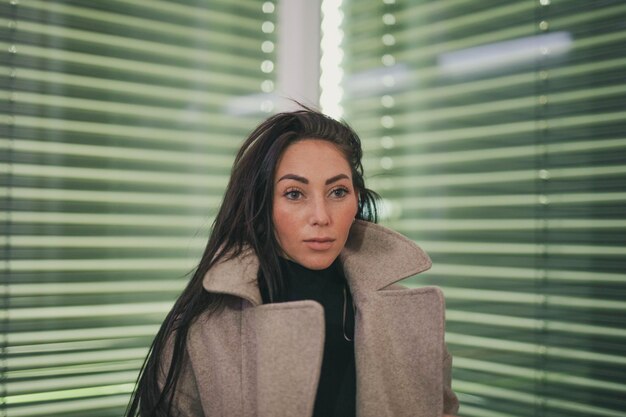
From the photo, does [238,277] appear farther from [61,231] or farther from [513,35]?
A: [513,35]

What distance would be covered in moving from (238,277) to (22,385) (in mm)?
777

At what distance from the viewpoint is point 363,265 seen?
1333 mm

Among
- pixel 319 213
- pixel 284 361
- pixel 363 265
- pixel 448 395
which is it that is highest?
Answer: pixel 319 213

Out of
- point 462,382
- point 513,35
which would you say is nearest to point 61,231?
point 462,382

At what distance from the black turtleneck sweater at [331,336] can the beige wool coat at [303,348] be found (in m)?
0.04

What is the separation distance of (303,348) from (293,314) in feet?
0.23

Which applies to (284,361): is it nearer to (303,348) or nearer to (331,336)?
(303,348)

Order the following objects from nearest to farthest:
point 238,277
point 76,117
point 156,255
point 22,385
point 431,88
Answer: point 238,277 < point 22,385 < point 76,117 < point 156,255 < point 431,88

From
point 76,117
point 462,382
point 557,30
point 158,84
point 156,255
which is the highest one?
point 557,30

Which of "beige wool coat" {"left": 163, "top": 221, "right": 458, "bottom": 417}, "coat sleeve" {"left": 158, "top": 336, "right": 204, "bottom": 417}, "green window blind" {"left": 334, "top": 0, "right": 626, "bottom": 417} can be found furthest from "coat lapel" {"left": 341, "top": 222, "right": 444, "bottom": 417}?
"green window blind" {"left": 334, "top": 0, "right": 626, "bottom": 417}

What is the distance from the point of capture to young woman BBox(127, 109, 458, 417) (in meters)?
1.13

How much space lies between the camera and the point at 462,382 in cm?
176

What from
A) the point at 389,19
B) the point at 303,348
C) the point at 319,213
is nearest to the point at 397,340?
the point at 303,348

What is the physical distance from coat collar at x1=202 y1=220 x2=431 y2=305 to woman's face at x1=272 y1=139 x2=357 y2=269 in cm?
11
